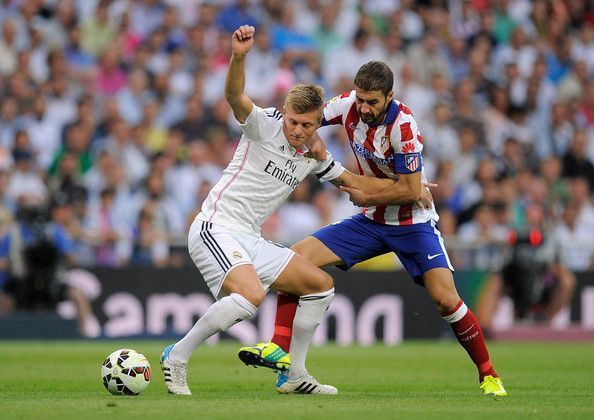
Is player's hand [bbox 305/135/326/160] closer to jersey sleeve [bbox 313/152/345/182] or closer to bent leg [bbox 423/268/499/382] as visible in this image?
jersey sleeve [bbox 313/152/345/182]

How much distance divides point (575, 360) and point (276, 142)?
6258 millimetres

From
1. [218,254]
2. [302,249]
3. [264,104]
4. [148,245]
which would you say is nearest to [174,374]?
Result: [218,254]

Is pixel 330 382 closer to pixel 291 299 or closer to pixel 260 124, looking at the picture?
pixel 291 299

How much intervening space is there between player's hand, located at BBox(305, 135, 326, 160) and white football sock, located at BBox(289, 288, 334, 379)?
1.05 meters

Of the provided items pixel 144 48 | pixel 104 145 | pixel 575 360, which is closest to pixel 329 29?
pixel 144 48

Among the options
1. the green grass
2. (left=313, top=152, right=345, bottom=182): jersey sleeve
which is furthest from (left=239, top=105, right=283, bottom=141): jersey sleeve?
the green grass

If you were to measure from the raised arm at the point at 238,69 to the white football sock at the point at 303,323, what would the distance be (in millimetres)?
1601

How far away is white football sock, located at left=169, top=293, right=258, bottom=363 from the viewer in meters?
9.00

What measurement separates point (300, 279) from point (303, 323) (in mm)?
363

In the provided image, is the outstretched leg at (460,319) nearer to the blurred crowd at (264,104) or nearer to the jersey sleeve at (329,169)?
the jersey sleeve at (329,169)

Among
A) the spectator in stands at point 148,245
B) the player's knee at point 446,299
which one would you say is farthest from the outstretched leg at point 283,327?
the spectator in stands at point 148,245

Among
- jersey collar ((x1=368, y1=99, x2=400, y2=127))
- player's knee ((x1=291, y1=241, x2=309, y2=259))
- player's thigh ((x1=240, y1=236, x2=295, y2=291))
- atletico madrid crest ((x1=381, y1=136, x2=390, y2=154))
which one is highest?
jersey collar ((x1=368, y1=99, x2=400, y2=127))

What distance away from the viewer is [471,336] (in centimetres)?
965

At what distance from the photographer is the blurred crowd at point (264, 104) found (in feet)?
57.1
